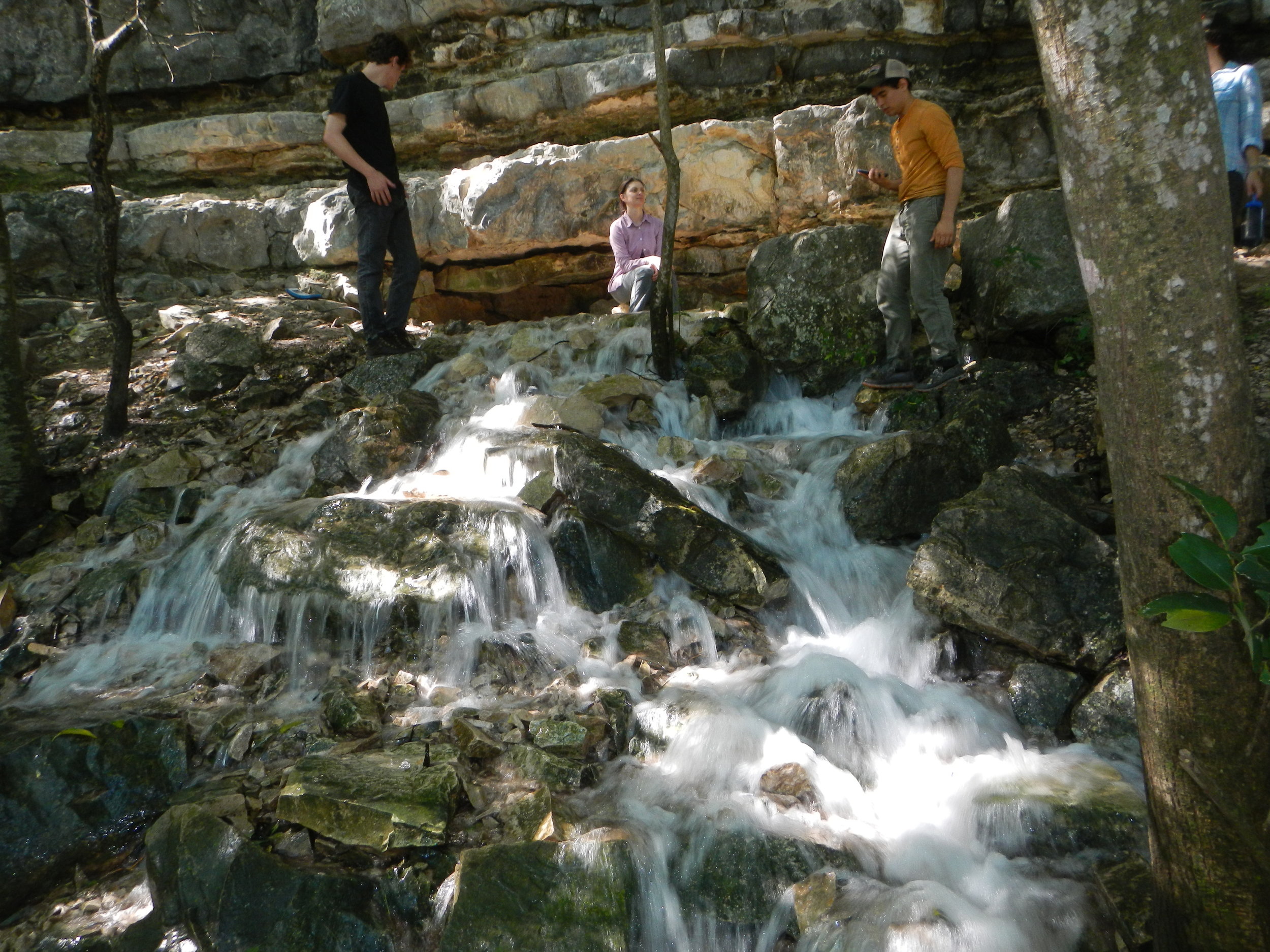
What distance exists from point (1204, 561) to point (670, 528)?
293cm

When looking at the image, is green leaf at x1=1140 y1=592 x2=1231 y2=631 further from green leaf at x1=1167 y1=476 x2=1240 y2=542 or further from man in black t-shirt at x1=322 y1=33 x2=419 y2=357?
man in black t-shirt at x1=322 y1=33 x2=419 y2=357

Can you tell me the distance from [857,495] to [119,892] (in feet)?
13.2

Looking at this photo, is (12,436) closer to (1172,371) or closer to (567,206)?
(567,206)

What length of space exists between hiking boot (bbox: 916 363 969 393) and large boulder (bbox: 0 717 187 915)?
16.3 ft

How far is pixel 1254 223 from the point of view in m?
6.09

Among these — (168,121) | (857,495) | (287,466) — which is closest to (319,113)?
(168,121)

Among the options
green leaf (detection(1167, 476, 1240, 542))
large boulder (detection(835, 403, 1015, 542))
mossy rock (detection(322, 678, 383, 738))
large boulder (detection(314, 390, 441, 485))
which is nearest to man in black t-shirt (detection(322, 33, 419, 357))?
large boulder (detection(314, 390, 441, 485))

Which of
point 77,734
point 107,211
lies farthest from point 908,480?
→ point 107,211

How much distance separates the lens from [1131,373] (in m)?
2.07

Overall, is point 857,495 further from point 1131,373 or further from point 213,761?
point 213,761

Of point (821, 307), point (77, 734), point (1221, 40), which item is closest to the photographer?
point (77, 734)

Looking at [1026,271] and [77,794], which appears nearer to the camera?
[77,794]

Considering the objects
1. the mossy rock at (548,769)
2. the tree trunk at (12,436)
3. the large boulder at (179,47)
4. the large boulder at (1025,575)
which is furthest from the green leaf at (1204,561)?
the large boulder at (179,47)

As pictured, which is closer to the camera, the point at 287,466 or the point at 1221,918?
the point at 1221,918
